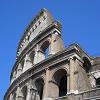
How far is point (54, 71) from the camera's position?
72.1 ft

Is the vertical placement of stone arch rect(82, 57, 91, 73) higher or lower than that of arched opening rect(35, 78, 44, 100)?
higher

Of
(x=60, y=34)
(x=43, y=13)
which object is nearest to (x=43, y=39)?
(x=60, y=34)

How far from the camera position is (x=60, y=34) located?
2564 centimetres

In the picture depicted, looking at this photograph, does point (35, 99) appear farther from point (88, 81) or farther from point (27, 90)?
point (88, 81)

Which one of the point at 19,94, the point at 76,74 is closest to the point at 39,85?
the point at 19,94

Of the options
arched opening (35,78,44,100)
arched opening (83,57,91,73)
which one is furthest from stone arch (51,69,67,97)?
arched opening (83,57,91,73)

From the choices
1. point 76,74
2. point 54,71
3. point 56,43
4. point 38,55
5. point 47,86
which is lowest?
point 47,86

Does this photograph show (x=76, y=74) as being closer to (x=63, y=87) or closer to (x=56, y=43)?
(x=63, y=87)

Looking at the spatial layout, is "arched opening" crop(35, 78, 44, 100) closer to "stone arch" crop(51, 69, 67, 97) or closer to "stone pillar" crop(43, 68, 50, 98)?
"stone pillar" crop(43, 68, 50, 98)

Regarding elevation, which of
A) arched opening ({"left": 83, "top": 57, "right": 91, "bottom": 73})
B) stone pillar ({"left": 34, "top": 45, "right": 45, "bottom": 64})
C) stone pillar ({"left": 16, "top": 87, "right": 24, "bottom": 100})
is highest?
stone pillar ({"left": 34, "top": 45, "right": 45, "bottom": 64})

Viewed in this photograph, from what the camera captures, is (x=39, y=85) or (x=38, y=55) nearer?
(x=39, y=85)

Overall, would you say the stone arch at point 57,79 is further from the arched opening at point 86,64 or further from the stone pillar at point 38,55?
the stone pillar at point 38,55

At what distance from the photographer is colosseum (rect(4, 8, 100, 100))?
20.1 meters

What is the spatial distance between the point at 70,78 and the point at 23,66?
10.1 metres
